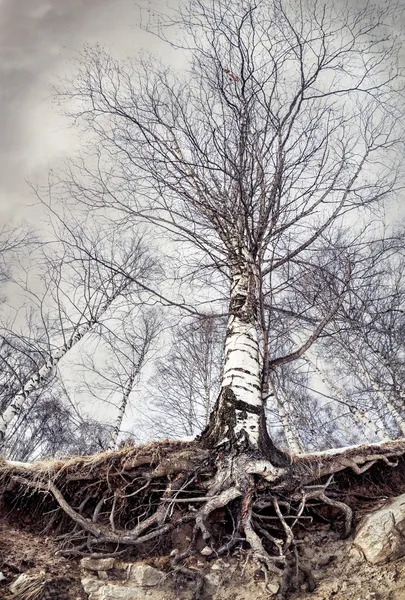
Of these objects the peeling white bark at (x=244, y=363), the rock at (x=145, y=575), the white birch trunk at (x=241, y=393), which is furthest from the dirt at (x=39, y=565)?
the peeling white bark at (x=244, y=363)

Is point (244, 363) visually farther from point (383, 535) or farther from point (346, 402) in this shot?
point (346, 402)

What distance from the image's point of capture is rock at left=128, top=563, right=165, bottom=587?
1.78 m

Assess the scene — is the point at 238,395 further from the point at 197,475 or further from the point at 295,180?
the point at 295,180

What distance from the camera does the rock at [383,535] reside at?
184 cm

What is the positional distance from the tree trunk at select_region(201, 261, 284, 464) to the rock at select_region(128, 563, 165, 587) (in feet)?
3.14

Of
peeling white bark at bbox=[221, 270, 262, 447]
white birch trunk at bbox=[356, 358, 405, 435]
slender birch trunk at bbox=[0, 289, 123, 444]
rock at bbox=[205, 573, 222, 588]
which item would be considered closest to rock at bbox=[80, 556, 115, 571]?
rock at bbox=[205, 573, 222, 588]

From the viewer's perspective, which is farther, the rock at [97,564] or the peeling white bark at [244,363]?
the peeling white bark at [244,363]

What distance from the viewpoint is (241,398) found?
9.23 feet

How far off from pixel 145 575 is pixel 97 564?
33cm

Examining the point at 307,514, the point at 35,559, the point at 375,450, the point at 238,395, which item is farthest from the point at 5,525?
the point at 375,450

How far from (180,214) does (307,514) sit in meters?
4.09

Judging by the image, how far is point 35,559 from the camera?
187 cm

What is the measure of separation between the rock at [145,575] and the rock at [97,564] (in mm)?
149

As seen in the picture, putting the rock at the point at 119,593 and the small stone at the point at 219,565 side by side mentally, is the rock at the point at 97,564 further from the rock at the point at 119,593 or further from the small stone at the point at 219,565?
the small stone at the point at 219,565
